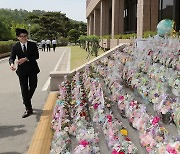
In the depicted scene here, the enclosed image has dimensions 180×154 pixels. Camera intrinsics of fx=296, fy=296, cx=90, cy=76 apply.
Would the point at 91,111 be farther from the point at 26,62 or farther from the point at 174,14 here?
the point at 174,14

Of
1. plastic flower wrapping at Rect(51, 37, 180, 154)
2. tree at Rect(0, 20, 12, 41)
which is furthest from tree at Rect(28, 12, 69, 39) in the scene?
plastic flower wrapping at Rect(51, 37, 180, 154)

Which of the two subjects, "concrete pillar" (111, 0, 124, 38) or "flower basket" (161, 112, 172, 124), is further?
"concrete pillar" (111, 0, 124, 38)

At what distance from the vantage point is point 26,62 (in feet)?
21.7

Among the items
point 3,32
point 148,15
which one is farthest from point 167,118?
point 3,32

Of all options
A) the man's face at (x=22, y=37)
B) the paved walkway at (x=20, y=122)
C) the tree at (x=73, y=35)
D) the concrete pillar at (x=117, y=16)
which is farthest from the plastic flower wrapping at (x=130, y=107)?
the tree at (x=73, y=35)

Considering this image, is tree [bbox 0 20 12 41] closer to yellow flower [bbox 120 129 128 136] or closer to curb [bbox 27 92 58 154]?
curb [bbox 27 92 58 154]

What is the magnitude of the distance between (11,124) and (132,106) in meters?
2.73

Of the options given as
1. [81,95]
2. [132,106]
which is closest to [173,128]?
[132,106]

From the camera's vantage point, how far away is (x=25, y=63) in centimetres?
658

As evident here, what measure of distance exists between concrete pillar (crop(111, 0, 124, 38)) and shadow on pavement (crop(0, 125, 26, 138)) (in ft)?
61.7

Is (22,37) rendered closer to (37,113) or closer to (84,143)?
(37,113)

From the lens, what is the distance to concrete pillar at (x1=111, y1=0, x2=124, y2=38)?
23.7 meters

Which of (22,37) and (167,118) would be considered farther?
(22,37)

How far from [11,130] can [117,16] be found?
1966 centimetres
